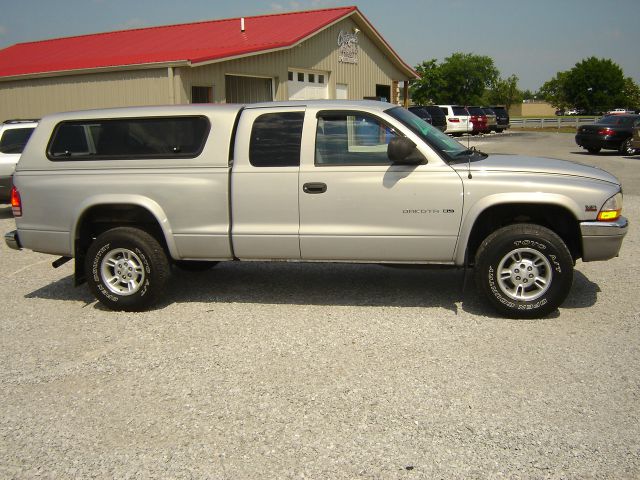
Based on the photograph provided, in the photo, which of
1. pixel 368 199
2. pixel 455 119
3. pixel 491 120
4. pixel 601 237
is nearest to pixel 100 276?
pixel 368 199

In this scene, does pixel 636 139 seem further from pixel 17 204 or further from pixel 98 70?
pixel 17 204

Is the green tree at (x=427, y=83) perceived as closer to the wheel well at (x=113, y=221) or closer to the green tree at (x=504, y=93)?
the green tree at (x=504, y=93)

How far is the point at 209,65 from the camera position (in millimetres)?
18344

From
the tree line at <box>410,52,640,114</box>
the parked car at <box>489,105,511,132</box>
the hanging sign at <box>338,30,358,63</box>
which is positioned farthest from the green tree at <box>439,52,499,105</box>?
the hanging sign at <box>338,30,358,63</box>

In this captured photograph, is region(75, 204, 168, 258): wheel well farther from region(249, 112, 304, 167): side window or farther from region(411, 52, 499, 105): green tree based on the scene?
region(411, 52, 499, 105): green tree

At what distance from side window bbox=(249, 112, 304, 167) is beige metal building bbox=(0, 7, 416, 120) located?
11.9 meters

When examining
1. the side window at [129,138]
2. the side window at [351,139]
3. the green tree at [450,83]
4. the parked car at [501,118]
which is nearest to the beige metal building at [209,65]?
the side window at [129,138]

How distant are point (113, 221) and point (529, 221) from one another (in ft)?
12.9

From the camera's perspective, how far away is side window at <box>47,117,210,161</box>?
19.7 ft

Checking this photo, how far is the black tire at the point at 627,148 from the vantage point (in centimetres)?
2298

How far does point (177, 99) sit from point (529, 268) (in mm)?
13611

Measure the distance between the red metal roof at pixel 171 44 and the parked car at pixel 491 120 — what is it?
58.4ft

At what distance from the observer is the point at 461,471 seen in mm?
3312

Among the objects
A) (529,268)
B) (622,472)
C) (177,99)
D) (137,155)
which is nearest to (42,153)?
(137,155)
